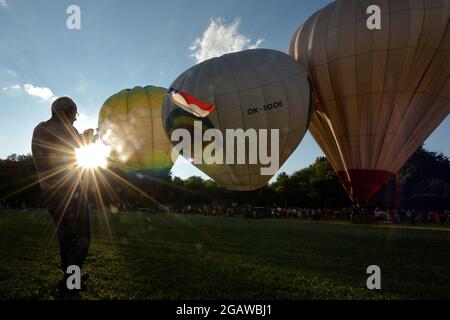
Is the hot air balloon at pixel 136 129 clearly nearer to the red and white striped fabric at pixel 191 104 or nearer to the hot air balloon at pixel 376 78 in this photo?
the red and white striped fabric at pixel 191 104

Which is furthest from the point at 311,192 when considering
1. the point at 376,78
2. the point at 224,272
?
the point at 224,272

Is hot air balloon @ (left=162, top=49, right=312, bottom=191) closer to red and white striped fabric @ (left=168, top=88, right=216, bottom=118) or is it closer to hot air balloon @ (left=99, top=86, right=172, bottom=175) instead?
red and white striped fabric @ (left=168, top=88, right=216, bottom=118)

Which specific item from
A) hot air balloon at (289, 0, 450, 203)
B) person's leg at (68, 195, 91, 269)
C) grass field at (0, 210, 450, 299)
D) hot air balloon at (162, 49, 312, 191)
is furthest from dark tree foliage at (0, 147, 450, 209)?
person's leg at (68, 195, 91, 269)

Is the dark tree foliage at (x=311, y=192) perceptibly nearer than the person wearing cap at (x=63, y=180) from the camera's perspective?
No

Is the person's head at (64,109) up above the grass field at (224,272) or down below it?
above

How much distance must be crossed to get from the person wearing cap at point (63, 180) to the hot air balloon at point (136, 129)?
19441 mm

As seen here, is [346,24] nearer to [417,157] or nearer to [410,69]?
[410,69]

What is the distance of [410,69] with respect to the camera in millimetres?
19703

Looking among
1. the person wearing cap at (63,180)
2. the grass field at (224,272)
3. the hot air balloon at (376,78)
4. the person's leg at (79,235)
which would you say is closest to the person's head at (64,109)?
the person wearing cap at (63,180)

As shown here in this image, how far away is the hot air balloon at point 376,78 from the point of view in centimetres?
1922

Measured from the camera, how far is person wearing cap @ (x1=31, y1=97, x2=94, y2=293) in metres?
4.72
